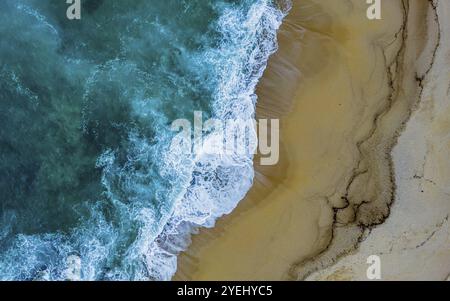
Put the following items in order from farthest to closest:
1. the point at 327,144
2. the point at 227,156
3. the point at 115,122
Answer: the point at 115,122
the point at 227,156
the point at 327,144

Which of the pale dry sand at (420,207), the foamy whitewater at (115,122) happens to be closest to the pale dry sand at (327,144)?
the pale dry sand at (420,207)
